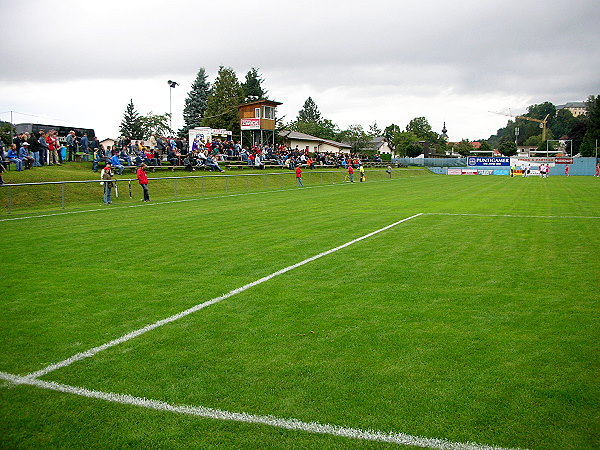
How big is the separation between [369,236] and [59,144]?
28905 mm

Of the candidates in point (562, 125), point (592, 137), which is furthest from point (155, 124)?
point (562, 125)

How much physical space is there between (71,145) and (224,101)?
167ft

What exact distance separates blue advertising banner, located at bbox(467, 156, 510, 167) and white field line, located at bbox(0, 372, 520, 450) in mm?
81657

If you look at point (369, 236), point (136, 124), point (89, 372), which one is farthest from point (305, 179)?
point (136, 124)

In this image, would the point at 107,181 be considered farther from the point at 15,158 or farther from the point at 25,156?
the point at 25,156

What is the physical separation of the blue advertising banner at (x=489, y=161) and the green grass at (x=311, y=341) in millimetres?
72721

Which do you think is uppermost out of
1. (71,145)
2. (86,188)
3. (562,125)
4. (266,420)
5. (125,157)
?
(562,125)

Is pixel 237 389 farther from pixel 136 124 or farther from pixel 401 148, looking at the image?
pixel 401 148

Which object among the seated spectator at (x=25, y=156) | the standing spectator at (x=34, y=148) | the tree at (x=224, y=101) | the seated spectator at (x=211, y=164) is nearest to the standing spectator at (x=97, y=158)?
the standing spectator at (x=34, y=148)

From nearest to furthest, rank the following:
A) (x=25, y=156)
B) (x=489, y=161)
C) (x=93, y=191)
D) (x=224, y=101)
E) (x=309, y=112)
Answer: (x=93, y=191) < (x=25, y=156) < (x=489, y=161) < (x=224, y=101) < (x=309, y=112)

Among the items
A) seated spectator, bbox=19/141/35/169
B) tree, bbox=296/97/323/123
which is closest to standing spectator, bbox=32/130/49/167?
seated spectator, bbox=19/141/35/169

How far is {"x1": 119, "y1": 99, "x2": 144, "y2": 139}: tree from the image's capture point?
100062mm

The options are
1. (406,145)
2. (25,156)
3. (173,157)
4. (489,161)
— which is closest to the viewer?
(25,156)

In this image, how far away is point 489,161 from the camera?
79.4 meters
